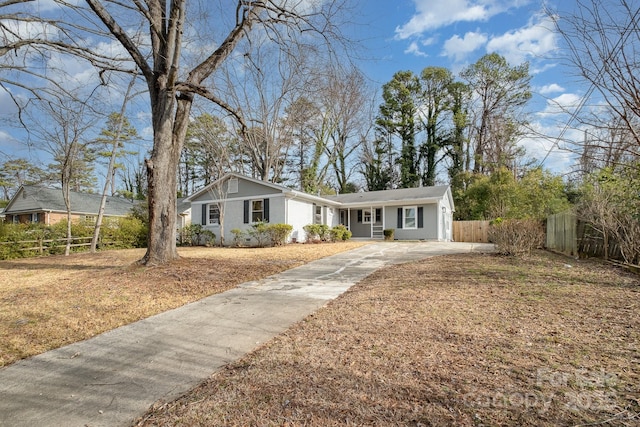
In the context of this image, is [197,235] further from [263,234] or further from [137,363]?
[137,363]

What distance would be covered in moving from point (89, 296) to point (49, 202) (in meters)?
24.3

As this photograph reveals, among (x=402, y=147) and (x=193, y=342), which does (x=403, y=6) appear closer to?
(x=193, y=342)

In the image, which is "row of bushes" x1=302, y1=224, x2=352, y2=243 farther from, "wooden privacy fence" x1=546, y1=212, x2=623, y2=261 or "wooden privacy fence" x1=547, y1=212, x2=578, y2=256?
"wooden privacy fence" x1=546, y1=212, x2=623, y2=261

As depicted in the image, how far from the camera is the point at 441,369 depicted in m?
2.62

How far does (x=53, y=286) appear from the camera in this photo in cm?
640

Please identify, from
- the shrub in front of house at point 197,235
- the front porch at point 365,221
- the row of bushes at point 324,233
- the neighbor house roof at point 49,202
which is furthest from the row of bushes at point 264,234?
the neighbor house roof at point 49,202

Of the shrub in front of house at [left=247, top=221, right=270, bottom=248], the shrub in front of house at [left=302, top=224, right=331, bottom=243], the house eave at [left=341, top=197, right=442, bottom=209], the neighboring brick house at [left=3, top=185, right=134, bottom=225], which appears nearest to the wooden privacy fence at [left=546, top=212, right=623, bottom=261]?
the house eave at [left=341, top=197, right=442, bottom=209]

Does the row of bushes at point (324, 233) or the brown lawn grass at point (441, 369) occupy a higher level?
the row of bushes at point (324, 233)

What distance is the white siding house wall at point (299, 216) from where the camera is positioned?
17.6 metres

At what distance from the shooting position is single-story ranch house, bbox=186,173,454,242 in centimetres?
1775

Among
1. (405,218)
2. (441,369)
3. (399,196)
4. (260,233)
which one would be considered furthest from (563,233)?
(260,233)

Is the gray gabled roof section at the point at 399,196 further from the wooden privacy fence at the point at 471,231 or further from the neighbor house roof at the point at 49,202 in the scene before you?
the neighbor house roof at the point at 49,202

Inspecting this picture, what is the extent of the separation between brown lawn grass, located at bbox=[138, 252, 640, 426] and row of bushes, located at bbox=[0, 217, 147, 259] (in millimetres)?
15317

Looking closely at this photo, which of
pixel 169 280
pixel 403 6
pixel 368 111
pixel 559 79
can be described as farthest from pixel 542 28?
pixel 368 111
